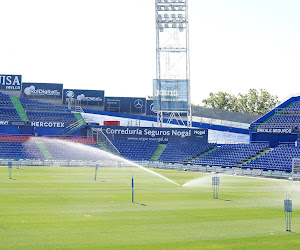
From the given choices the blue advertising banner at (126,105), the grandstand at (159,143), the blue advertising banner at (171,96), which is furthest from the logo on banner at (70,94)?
the blue advertising banner at (171,96)

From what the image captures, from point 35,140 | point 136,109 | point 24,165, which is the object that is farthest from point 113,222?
point 136,109

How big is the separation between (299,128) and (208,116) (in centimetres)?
4030

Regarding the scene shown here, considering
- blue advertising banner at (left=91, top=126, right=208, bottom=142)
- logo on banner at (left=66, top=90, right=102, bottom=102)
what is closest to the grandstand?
blue advertising banner at (left=91, top=126, right=208, bottom=142)

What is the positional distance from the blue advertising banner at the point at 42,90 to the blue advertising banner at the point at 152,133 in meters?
23.9

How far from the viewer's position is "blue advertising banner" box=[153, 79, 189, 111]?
80.5m

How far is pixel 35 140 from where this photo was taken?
78.2m

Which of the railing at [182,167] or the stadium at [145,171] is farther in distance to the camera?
the railing at [182,167]

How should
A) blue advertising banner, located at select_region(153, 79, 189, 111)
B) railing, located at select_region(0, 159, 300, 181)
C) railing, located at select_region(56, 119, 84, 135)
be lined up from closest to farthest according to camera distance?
1. railing, located at select_region(0, 159, 300, 181)
2. blue advertising banner, located at select_region(153, 79, 189, 111)
3. railing, located at select_region(56, 119, 84, 135)

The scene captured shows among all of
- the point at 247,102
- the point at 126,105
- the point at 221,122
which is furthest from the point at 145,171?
the point at 247,102

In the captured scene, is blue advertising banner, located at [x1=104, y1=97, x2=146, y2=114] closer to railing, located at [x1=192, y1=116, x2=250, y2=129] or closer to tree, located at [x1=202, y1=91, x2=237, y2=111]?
railing, located at [x1=192, y1=116, x2=250, y2=129]

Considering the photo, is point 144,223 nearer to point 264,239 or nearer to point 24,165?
point 264,239

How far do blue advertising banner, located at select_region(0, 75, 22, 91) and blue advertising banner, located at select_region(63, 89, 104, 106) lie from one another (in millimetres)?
10701

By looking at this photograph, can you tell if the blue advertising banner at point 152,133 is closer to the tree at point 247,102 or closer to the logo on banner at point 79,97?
the logo on banner at point 79,97

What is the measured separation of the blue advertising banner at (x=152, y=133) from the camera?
80375mm
